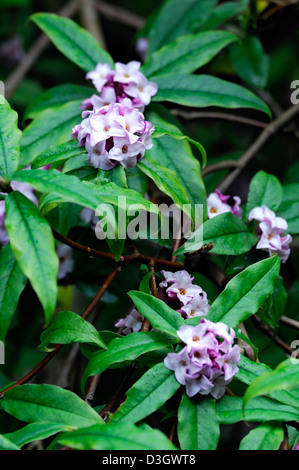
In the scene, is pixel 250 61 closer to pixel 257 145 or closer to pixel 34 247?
pixel 257 145

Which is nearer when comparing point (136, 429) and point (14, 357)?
point (136, 429)

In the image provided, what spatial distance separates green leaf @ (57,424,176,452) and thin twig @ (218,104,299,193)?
2.90ft

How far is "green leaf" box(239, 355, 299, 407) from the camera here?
2.86ft

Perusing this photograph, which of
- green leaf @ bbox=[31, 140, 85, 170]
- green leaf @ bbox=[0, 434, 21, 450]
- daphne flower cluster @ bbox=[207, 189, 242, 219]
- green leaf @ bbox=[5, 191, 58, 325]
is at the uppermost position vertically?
green leaf @ bbox=[31, 140, 85, 170]

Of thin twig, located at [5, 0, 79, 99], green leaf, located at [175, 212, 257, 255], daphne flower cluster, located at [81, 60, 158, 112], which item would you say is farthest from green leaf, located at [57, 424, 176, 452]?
thin twig, located at [5, 0, 79, 99]

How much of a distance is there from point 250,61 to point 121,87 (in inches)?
26.6

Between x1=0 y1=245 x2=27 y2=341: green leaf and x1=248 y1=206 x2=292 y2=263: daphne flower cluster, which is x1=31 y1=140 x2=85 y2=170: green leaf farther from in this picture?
x1=248 y1=206 x2=292 y2=263: daphne flower cluster

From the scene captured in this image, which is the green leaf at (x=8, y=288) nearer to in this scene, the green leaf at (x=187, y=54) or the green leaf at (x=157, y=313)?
the green leaf at (x=157, y=313)

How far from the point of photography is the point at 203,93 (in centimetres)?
132

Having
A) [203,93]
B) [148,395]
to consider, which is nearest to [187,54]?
[203,93]

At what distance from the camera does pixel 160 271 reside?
1.12m

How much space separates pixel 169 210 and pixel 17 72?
1.27m

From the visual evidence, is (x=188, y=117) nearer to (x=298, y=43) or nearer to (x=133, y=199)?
(x=298, y=43)
